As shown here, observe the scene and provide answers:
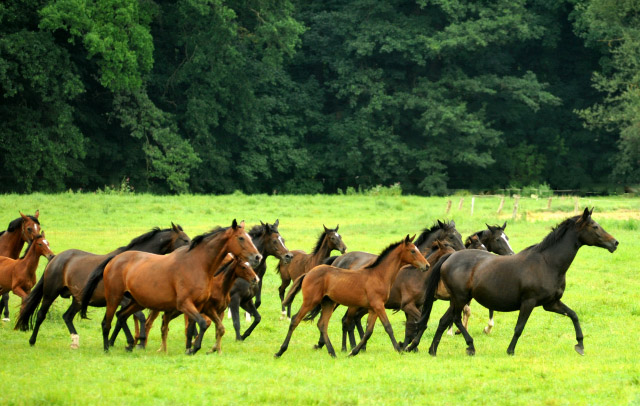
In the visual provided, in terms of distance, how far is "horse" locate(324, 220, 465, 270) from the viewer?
14328 mm

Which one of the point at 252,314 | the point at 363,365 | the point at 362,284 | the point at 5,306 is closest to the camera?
the point at 363,365

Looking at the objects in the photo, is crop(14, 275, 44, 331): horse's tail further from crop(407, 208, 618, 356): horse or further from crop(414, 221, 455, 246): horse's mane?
crop(414, 221, 455, 246): horse's mane

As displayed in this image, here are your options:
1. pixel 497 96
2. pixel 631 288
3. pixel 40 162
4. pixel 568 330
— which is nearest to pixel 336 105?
pixel 497 96

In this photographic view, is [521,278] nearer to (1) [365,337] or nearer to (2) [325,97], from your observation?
(1) [365,337]

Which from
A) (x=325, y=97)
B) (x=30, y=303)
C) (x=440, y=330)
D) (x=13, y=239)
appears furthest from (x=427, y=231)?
(x=325, y=97)

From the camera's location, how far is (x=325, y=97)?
59.4m

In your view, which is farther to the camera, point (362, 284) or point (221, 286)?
point (221, 286)

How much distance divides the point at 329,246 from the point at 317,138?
43.5 meters

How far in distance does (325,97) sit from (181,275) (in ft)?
157

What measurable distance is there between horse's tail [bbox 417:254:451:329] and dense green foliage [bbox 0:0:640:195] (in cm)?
3072

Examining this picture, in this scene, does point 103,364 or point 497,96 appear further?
point 497,96

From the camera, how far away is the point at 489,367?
1139cm

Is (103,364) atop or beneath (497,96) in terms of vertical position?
beneath

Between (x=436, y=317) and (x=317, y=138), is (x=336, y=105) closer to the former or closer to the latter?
(x=317, y=138)
